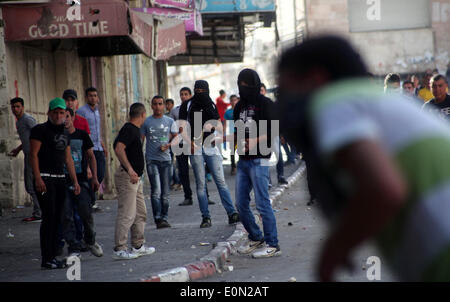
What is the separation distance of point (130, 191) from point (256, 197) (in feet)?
4.24

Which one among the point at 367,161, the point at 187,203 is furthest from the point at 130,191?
the point at 367,161

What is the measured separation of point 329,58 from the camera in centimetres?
263

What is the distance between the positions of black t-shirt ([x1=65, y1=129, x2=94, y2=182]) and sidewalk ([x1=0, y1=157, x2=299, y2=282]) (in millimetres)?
907

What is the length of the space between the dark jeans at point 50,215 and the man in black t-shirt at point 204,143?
9.40 ft

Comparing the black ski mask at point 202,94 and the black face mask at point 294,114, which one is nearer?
the black face mask at point 294,114

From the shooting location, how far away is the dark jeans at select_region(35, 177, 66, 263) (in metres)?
7.55

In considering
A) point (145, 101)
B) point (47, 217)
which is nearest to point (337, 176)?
point (47, 217)

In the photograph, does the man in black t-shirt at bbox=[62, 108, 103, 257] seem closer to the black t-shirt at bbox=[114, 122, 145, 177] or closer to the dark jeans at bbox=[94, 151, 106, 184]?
the black t-shirt at bbox=[114, 122, 145, 177]

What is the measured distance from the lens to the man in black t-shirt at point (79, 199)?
27.2ft

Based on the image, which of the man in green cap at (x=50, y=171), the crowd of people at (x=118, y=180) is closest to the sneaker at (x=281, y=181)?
the crowd of people at (x=118, y=180)

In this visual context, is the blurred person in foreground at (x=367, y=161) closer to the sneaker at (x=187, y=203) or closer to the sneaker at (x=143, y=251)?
the sneaker at (x=143, y=251)

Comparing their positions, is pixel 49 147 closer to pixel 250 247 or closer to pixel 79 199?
pixel 79 199

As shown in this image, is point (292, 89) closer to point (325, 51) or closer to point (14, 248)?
point (325, 51)

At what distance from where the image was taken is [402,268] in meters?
2.57
